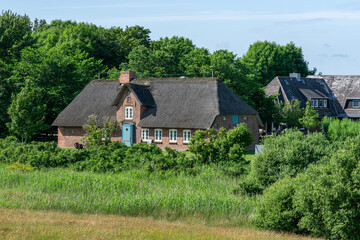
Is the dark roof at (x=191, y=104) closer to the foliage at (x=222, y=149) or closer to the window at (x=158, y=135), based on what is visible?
the window at (x=158, y=135)

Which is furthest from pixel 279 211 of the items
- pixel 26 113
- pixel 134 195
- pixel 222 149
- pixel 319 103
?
pixel 319 103

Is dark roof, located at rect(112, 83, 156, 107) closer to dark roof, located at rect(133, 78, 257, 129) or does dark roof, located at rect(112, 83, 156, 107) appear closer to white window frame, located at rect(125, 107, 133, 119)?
dark roof, located at rect(133, 78, 257, 129)

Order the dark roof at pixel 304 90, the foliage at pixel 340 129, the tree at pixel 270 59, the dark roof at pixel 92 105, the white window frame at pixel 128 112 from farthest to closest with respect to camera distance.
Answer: the tree at pixel 270 59, the dark roof at pixel 304 90, the dark roof at pixel 92 105, the foliage at pixel 340 129, the white window frame at pixel 128 112

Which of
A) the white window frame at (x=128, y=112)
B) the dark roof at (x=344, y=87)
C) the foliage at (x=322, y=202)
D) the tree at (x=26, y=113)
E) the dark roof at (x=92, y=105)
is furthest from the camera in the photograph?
the dark roof at (x=344, y=87)

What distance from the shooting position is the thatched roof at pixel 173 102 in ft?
127

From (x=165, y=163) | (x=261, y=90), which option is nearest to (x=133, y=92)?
(x=261, y=90)

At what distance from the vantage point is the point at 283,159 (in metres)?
18.8

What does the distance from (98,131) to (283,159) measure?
66.5 feet

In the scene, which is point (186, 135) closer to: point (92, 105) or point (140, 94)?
point (140, 94)

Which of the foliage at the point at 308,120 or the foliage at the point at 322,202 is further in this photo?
the foliage at the point at 308,120

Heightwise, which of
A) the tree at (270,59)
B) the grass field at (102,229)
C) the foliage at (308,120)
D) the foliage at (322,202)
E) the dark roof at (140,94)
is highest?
the tree at (270,59)

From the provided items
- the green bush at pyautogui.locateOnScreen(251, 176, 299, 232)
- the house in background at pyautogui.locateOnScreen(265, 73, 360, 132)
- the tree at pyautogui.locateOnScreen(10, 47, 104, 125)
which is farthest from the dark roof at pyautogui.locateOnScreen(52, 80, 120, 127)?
the green bush at pyautogui.locateOnScreen(251, 176, 299, 232)

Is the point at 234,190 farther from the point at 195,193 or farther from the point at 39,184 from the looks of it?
the point at 39,184

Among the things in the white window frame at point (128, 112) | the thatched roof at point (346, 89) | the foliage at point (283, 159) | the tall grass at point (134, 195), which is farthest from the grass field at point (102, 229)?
the thatched roof at point (346, 89)
